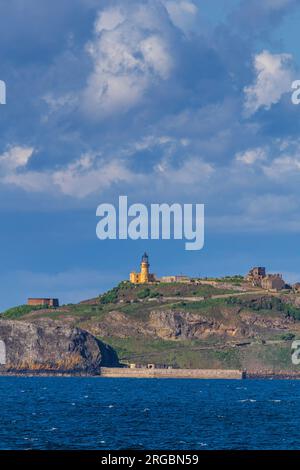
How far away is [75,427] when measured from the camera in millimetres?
176500

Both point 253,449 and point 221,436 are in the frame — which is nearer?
point 253,449

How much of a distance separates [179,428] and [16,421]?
25.2 meters
